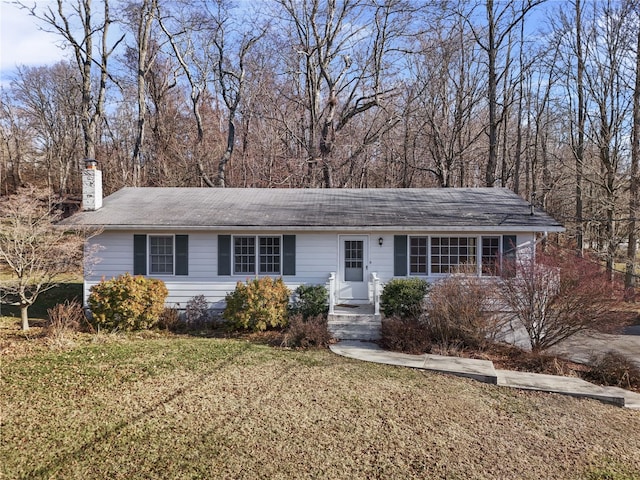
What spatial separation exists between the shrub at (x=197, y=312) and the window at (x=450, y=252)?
6.13m

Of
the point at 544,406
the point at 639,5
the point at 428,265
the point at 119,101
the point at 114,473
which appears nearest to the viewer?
the point at 114,473

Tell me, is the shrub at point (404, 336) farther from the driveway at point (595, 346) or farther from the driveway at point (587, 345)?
the driveway at point (595, 346)

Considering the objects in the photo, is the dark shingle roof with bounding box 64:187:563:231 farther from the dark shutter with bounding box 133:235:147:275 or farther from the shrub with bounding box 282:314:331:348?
the shrub with bounding box 282:314:331:348

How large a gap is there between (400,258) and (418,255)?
519mm

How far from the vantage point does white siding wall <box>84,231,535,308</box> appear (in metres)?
11.0

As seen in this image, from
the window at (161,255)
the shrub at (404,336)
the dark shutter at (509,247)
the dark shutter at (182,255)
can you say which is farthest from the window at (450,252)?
the window at (161,255)

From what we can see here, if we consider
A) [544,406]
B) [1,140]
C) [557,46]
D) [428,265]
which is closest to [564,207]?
[557,46]

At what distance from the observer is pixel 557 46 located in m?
20.5

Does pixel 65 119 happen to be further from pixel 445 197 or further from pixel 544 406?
pixel 544 406

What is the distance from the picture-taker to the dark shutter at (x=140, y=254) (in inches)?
430

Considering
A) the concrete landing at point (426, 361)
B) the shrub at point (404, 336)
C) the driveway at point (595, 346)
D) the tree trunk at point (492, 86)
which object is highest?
the tree trunk at point (492, 86)

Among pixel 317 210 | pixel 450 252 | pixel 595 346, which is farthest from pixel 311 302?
pixel 595 346

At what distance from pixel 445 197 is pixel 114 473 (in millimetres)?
11433

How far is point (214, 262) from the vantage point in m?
11.0
